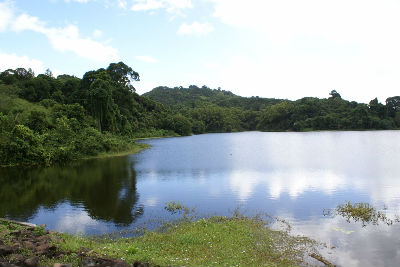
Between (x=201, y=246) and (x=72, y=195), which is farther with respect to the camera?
(x=72, y=195)

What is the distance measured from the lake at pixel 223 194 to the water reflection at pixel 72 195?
0.05m

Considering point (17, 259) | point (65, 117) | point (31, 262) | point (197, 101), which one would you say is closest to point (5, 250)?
point (17, 259)

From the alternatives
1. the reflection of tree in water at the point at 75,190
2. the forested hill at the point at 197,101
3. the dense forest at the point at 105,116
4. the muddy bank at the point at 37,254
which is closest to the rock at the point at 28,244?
the muddy bank at the point at 37,254

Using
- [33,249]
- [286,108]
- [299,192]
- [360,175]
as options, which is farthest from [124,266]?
[286,108]

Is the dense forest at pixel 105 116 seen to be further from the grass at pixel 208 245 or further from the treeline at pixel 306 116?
the grass at pixel 208 245

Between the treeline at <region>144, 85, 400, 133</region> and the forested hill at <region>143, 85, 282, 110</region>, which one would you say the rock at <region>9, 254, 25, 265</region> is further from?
the forested hill at <region>143, 85, 282, 110</region>

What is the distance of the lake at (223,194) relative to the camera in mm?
12508

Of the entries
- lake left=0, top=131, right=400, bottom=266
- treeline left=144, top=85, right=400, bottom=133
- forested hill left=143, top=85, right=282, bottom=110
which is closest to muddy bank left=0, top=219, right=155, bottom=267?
lake left=0, top=131, right=400, bottom=266

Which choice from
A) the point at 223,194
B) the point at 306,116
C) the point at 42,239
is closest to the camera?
the point at 42,239

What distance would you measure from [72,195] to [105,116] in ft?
115

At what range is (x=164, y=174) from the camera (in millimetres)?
27094

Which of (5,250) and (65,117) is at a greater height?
(65,117)

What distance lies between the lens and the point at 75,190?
20875 millimetres

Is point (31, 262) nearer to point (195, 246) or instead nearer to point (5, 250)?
point (5, 250)
